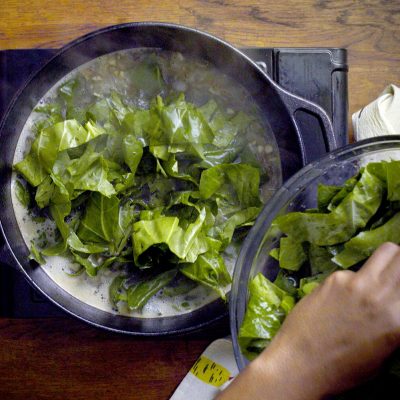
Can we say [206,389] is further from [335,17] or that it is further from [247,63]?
[335,17]

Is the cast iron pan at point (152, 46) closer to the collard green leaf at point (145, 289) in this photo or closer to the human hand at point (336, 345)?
the collard green leaf at point (145, 289)

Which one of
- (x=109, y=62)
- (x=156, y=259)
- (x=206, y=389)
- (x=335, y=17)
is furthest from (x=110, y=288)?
(x=335, y=17)

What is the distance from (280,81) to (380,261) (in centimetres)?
49

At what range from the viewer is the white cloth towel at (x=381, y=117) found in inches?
41.0

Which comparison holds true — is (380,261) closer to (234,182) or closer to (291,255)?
(291,255)

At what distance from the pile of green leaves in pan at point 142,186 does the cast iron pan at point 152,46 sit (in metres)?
0.03

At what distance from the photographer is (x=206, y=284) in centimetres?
101

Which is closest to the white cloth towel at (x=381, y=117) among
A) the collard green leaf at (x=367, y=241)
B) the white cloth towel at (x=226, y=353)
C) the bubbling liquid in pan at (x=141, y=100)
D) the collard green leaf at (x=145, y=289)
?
the white cloth towel at (x=226, y=353)

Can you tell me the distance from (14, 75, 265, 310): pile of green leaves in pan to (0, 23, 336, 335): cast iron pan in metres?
0.03

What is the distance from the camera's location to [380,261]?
0.65 meters

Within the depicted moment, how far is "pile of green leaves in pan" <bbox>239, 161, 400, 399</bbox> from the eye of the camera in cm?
80

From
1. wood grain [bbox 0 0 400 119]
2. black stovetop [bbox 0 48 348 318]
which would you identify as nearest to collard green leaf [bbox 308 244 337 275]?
black stovetop [bbox 0 48 348 318]

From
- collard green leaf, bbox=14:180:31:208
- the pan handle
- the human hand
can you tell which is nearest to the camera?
the human hand

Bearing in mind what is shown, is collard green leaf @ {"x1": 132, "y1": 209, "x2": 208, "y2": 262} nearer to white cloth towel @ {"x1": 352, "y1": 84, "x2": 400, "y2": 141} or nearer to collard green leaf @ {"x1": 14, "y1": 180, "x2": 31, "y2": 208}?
collard green leaf @ {"x1": 14, "y1": 180, "x2": 31, "y2": 208}
